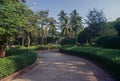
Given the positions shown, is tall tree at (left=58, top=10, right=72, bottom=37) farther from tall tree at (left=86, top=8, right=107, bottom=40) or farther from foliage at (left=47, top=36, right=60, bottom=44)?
tall tree at (left=86, top=8, right=107, bottom=40)

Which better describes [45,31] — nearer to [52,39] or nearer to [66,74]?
[52,39]

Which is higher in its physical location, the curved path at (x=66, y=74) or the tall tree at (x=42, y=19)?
the tall tree at (x=42, y=19)

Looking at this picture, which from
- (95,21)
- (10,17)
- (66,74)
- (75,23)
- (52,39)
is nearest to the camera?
(66,74)

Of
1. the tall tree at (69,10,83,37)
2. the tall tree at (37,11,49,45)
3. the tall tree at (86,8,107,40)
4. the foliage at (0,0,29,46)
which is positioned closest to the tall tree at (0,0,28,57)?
the foliage at (0,0,29,46)

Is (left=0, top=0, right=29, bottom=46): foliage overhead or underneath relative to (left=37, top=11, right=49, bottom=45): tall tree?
underneath

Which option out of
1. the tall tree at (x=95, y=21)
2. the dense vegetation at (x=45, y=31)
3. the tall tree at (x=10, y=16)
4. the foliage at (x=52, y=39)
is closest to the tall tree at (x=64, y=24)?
the dense vegetation at (x=45, y=31)

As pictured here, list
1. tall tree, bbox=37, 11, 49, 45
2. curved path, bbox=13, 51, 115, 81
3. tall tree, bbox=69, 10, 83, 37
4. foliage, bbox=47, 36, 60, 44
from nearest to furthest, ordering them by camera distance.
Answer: curved path, bbox=13, 51, 115, 81
tall tree, bbox=37, 11, 49, 45
foliage, bbox=47, 36, 60, 44
tall tree, bbox=69, 10, 83, 37

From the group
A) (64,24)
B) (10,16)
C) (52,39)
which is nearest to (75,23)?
(64,24)

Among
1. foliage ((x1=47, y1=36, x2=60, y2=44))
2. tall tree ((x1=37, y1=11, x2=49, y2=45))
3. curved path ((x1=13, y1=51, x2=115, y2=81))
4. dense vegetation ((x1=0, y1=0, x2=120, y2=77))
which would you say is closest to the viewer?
curved path ((x1=13, y1=51, x2=115, y2=81))

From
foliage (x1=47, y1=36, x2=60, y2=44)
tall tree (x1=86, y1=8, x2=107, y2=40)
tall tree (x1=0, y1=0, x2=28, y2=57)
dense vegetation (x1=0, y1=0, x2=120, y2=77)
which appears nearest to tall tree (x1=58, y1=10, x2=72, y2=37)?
dense vegetation (x1=0, y1=0, x2=120, y2=77)

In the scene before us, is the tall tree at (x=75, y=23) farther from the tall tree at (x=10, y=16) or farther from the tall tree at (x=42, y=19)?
the tall tree at (x=10, y=16)

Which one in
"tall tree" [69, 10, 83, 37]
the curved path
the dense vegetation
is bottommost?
the curved path

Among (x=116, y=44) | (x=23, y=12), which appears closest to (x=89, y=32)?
(x=116, y=44)

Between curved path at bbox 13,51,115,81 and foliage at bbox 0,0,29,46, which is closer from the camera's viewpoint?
curved path at bbox 13,51,115,81
